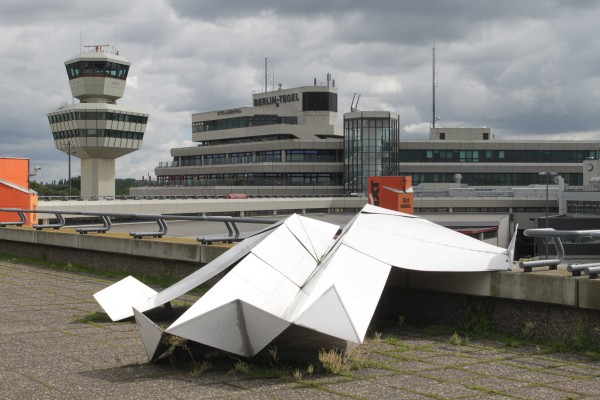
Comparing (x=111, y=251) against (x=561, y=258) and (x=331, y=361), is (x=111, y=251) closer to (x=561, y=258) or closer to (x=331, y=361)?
(x=331, y=361)

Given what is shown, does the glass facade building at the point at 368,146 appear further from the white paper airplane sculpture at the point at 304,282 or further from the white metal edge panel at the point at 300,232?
the white paper airplane sculpture at the point at 304,282

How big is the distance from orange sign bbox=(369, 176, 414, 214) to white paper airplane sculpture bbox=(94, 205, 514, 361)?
5889cm

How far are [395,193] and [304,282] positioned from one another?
204 feet

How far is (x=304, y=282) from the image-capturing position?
852 centimetres

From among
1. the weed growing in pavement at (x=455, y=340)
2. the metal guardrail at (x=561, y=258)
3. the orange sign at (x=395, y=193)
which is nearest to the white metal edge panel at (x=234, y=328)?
the weed growing in pavement at (x=455, y=340)

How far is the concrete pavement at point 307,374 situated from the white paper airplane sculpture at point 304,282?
38 centimetres

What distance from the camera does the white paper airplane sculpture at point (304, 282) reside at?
706cm

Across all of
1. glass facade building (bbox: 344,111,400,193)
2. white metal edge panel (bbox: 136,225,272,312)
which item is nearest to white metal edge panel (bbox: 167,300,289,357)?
white metal edge panel (bbox: 136,225,272,312)

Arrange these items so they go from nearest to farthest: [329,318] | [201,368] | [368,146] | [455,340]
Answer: [329,318] → [201,368] → [455,340] → [368,146]

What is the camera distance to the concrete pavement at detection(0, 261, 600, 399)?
6.59m

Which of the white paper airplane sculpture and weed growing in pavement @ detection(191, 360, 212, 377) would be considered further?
weed growing in pavement @ detection(191, 360, 212, 377)

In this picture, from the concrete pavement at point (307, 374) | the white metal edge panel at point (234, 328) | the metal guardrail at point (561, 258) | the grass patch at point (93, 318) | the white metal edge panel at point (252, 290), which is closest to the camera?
the concrete pavement at point (307, 374)

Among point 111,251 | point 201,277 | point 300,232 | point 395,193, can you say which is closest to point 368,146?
point 395,193

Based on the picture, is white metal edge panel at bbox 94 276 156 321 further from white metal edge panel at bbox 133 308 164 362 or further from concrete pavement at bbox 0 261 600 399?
white metal edge panel at bbox 133 308 164 362
